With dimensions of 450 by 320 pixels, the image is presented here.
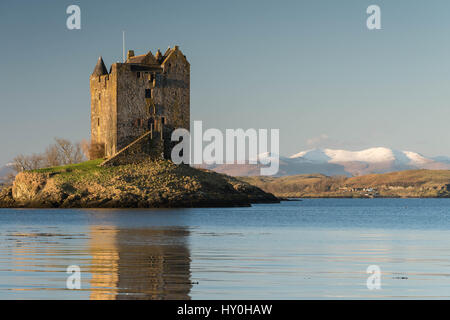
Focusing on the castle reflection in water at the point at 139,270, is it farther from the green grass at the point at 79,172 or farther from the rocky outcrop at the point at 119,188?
the green grass at the point at 79,172

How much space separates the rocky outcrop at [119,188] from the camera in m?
81.7

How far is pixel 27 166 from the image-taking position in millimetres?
105125

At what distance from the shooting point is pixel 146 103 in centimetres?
9119

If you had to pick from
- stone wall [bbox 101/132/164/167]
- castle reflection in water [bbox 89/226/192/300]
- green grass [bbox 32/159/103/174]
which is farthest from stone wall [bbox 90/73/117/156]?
castle reflection in water [bbox 89/226/192/300]

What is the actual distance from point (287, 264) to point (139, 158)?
6977 centimetres

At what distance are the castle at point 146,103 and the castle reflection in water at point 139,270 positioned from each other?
62.0 metres

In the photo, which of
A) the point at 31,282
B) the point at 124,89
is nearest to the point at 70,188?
the point at 124,89

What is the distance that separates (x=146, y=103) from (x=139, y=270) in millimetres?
74677

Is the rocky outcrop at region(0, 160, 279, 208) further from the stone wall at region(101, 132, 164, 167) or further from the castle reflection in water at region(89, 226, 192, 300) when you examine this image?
the castle reflection in water at region(89, 226, 192, 300)

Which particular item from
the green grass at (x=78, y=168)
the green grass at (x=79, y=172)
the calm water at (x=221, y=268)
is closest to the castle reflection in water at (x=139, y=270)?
the calm water at (x=221, y=268)

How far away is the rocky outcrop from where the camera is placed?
268 ft

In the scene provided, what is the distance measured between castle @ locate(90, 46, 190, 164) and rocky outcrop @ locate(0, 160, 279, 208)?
4.15m

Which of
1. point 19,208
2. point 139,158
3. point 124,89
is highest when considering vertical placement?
A: point 124,89
